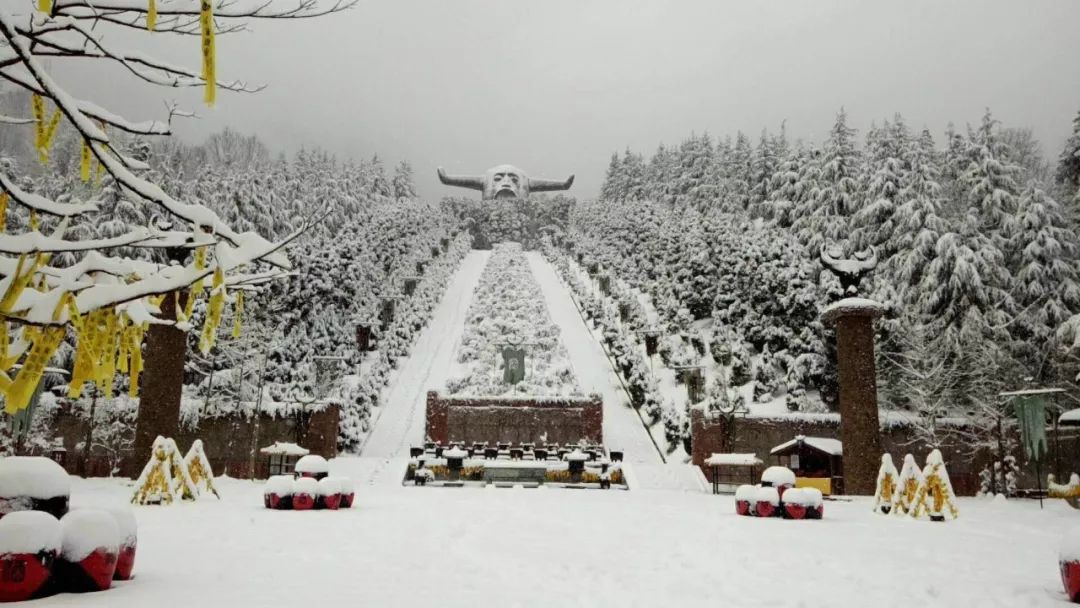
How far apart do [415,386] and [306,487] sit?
18.0m

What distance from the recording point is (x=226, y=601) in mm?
3594

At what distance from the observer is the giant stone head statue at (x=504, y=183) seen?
246 ft

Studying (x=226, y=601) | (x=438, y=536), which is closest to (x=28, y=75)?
(x=226, y=601)

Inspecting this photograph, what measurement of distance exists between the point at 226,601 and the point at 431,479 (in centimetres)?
1354

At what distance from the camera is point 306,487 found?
934 centimetres

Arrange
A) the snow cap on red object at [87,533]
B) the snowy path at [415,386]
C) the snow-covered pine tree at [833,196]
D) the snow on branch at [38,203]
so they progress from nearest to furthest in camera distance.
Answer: the snow on branch at [38,203]
the snow cap on red object at [87,533]
the snowy path at [415,386]
the snow-covered pine tree at [833,196]

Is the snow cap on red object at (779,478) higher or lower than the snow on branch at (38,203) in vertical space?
lower

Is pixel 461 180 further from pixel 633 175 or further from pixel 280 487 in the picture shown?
pixel 280 487

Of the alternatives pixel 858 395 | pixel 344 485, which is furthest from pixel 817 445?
pixel 344 485

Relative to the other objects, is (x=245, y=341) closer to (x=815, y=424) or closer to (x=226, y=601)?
(x=815, y=424)

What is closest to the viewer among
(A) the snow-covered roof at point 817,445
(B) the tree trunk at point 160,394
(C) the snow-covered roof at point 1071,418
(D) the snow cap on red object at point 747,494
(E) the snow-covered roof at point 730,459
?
(D) the snow cap on red object at point 747,494

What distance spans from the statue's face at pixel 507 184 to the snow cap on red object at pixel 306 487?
218ft

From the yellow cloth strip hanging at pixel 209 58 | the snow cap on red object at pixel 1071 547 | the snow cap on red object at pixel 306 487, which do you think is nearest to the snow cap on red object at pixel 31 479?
the yellow cloth strip hanging at pixel 209 58

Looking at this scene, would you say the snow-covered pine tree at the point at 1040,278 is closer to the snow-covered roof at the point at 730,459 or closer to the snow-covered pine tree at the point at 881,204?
the snow-covered pine tree at the point at 881,204
